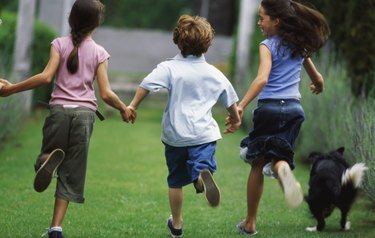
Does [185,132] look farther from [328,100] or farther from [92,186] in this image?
[328,100]

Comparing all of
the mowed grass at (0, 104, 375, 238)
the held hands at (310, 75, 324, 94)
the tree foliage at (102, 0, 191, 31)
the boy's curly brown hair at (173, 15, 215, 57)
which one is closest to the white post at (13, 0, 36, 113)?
the mowed grass at (0, 104, 375, 238)

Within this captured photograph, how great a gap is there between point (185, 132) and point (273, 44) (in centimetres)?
98

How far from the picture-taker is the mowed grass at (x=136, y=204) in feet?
23.6

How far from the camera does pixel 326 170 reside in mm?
7102

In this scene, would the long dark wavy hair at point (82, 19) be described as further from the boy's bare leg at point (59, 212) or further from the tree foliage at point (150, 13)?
the tree foliage at point (150, 13)

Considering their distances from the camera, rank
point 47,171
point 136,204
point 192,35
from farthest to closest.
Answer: point 136,204
point 192,35
point 47,171

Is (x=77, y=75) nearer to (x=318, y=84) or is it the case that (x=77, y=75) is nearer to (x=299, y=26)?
(x=299, y=26)

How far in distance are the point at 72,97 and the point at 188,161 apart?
0.91m

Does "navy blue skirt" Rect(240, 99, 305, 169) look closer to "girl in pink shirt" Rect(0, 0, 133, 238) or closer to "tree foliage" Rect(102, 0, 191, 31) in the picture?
"girl in pink shirt" Rect(0, 0, 133, 238)

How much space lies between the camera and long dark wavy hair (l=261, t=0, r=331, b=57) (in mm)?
6773

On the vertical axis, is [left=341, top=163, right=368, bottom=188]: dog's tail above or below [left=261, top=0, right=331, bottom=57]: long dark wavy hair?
below

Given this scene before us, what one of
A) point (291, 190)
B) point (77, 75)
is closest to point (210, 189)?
point (291, 190)

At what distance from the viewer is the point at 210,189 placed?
6.22 meters

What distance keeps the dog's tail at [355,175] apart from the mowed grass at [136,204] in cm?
42
